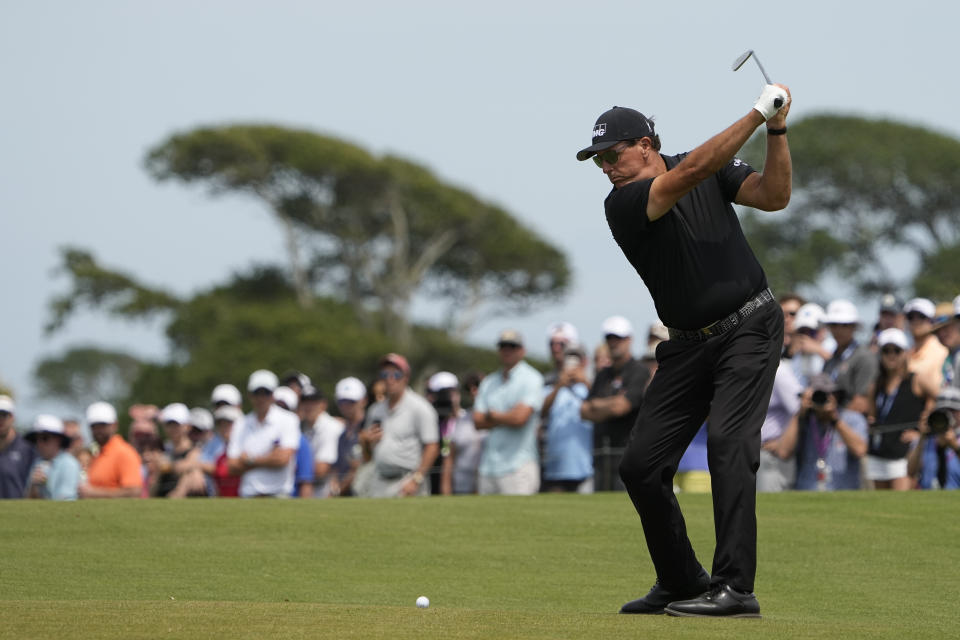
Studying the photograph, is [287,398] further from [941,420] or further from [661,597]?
[661,597]

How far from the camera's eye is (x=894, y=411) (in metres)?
12.4

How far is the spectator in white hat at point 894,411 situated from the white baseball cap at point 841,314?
2.62 ft

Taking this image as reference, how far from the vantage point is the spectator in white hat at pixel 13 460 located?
1382cm

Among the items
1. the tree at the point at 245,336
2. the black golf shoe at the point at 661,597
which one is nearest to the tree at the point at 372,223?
the tree at the point at 245,336

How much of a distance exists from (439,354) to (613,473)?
35.4m

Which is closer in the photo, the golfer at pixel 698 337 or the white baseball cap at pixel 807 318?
the golfer at pixel 698 337

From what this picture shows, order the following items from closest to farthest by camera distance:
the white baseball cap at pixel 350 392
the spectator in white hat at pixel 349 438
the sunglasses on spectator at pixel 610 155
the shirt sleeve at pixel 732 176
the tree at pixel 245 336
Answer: the shirt sleeve at pixel 732 176, the sunglasses on spectator at pixel 610 155, the spectator in white hat at pixel 349 438, the white baseball cap at pixel 350 392, the tree at pixel 245 336

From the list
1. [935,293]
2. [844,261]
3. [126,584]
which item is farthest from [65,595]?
[844,261]

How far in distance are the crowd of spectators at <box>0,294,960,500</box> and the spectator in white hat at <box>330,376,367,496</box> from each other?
0.02 metres

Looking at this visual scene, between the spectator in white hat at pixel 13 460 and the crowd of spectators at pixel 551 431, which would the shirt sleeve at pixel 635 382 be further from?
the spectator in white hat at pixel 13 460

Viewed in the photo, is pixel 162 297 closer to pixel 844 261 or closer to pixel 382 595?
pixel 844 261

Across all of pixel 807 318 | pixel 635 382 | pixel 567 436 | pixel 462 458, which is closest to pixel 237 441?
pixel 462 458

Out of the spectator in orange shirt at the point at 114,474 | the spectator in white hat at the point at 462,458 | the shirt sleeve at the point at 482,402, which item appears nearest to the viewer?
the shirt sleeve at the point at 482,402

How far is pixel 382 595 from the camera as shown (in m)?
8.12
